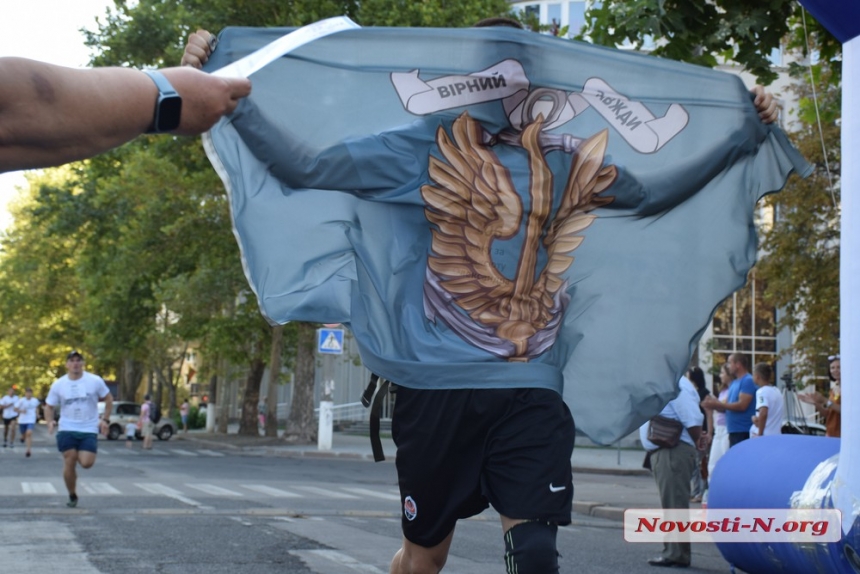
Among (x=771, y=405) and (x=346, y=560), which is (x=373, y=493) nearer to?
(x=771, y=405)

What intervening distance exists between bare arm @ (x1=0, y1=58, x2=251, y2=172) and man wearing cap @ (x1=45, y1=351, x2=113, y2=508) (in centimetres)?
1096

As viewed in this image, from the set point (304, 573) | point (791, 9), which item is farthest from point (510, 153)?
point (791, 9)

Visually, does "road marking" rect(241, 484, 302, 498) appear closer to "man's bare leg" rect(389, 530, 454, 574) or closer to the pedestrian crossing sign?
"man's bare leg" rect(389, 530, 454, 574)

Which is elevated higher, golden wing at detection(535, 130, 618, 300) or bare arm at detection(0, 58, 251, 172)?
golden wing at detection(535, 130, 618, 300)

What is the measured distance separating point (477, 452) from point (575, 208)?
3.85 feet

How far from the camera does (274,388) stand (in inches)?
1588

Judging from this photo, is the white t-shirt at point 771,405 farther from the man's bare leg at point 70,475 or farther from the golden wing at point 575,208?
the golden wing at point 575,208

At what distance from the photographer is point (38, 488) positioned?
15.2m

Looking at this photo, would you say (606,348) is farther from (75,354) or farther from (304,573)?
(75,354)

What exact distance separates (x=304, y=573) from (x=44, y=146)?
5702mm

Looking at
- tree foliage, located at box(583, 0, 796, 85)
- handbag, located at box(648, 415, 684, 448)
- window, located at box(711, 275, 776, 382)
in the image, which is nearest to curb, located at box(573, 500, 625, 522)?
handbag, located at box(648, 415, 684, 448)

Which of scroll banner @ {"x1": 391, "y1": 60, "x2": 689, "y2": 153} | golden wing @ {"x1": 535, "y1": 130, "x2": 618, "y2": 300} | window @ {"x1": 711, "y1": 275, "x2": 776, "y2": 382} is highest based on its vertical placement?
window @ {"x1": 711, "y1": 275, "x2": 776, "y2": 382}

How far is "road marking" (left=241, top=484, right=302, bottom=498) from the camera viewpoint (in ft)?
48.0

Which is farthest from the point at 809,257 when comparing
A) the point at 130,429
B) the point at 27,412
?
the point at 130,429
